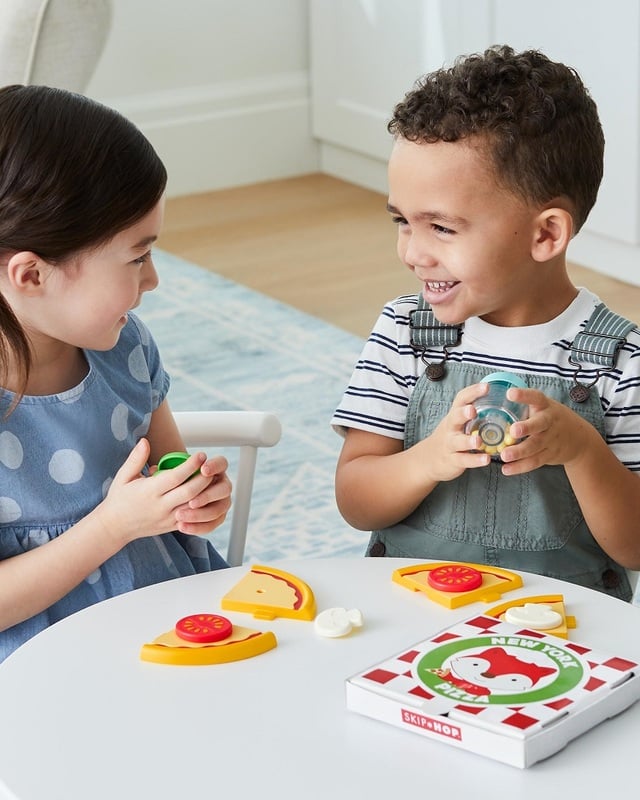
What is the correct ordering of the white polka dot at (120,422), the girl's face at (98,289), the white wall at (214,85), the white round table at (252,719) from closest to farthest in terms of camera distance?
the white round table at (252,719) → the girl's face at (98,289) → the white polka dot at (120,422) → the white wall at (214,85)

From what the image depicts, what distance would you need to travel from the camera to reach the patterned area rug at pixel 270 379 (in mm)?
1975

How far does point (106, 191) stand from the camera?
101 centimetres

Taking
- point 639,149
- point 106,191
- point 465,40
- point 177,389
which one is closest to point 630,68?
point 639,149

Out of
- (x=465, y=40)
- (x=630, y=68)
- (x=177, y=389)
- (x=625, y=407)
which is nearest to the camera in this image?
(x=625, y=407)

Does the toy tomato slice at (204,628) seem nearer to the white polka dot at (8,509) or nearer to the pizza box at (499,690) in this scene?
the pizza box at (499,690)

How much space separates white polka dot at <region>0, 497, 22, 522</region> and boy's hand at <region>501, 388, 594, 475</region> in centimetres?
40

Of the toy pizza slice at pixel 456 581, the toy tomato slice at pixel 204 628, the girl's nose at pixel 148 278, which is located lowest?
the toy pizza slice at pixel 456 581

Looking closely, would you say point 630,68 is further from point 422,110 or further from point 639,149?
point 422,110

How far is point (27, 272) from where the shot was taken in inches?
40.6

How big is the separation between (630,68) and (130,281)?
198 cm

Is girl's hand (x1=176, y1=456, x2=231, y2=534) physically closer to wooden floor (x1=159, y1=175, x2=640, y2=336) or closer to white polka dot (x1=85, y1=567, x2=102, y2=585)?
white polka dot (x1=85, y1=567, x2=102, y2=585)

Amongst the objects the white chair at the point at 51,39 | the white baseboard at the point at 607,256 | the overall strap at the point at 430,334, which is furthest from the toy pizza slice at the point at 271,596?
the white baseboard at the point at 607,256

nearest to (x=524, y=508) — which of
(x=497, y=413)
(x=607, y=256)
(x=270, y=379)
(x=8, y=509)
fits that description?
(x=497, y=413)

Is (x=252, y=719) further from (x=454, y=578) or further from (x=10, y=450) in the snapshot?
(x=10, y=450)
